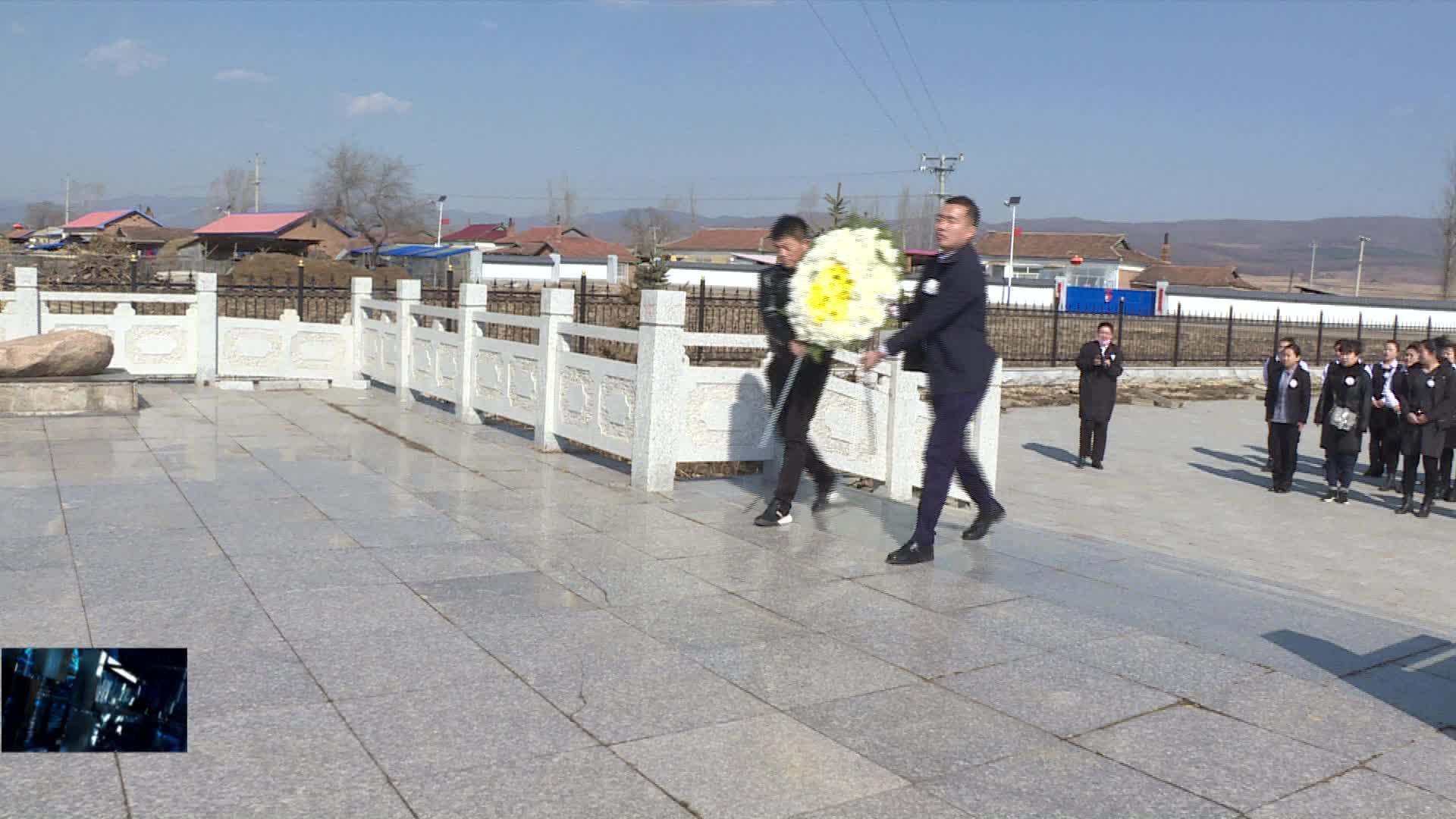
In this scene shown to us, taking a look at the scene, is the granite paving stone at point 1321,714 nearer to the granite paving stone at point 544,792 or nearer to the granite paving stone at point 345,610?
the granite paving stone at point 544,792

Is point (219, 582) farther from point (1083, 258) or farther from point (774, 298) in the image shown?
point (1083, 258)

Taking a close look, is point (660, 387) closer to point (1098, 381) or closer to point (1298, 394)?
point (1098, 381)

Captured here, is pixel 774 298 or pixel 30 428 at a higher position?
pixel 774 298

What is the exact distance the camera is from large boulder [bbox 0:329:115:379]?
12.4m

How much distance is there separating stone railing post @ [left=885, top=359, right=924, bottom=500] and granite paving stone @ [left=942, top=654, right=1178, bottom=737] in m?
4.16

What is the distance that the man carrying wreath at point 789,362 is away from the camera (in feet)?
25.5

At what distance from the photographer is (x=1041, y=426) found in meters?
19.9

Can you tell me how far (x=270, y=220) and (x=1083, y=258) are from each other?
199 feet

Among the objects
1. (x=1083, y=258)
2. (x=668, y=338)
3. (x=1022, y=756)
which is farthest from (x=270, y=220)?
(x=1022, y=756)

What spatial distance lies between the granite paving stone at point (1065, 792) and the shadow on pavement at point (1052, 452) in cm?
1218

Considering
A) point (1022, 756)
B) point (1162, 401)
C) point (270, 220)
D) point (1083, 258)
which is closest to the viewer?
point (1022, 756)

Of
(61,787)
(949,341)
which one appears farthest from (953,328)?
(61,787)

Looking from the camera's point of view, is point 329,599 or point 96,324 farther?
point 96,324

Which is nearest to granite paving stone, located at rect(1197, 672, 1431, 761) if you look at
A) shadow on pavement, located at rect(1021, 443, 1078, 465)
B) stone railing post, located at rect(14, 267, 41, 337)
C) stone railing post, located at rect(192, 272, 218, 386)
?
shadow on pavement, located at rect(1021, 443, 1078, 465)
